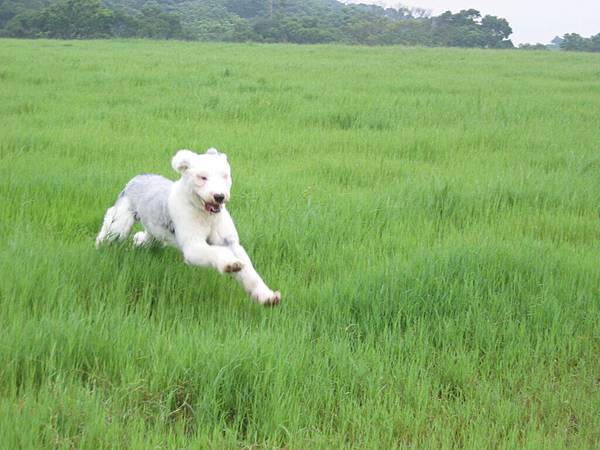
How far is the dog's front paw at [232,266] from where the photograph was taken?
3299 mm

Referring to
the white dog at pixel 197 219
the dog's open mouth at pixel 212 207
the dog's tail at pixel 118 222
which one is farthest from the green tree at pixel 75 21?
the dog's open mouth at pixel 212 207

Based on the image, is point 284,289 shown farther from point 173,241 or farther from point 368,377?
point 368,377

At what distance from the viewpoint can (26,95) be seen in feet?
36.7

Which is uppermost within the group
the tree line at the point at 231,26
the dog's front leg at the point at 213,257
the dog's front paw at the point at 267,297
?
the tree line at the point at 231,26

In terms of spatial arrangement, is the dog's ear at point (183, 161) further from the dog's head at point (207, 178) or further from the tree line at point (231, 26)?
the tree line at point (231, 26)

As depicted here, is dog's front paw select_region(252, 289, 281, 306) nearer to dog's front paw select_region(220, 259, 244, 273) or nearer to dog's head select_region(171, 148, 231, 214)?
dog's front paw select_region(220, 259, 244, 273)

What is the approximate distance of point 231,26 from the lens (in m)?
71.1

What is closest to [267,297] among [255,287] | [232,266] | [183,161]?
[255,287]

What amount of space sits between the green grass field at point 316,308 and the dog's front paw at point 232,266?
23cm

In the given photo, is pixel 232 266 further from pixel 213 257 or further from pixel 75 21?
pixel 75 21

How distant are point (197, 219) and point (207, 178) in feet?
0.84

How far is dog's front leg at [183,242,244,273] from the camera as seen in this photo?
10.9 ft

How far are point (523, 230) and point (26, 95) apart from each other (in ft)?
29.7

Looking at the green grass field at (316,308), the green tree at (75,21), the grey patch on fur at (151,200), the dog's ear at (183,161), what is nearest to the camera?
the green grass field at (316,308)
